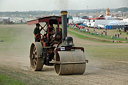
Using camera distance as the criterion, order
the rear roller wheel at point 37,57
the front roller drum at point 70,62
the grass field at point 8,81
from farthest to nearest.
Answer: the rear roller wheel at point 37,57 < the front roller drum at point 70,62 < the grass field at point 8,81

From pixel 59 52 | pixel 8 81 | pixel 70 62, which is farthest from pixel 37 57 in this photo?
pixel 8 81

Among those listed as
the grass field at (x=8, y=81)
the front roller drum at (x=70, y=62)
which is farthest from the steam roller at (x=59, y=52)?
the grass field at (x=8, y=81)

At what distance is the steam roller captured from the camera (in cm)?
1195

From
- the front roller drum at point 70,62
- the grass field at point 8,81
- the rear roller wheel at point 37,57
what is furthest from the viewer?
the rear roller wheel at point 37,57

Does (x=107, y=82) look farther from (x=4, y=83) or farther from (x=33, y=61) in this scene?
(x=33, y=61)

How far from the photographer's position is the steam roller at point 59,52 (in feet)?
39.2

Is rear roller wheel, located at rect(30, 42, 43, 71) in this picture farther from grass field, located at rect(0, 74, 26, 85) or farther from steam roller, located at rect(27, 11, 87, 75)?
grass field, located at rect(0, 74, 26, 85)

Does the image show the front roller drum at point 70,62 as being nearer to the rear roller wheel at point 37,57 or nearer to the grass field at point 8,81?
the rear roller wheel at point 37,57

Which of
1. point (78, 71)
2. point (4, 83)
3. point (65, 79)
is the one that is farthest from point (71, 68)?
point (4, 83)

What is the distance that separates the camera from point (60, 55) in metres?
11.9

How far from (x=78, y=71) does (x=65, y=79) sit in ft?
4.44

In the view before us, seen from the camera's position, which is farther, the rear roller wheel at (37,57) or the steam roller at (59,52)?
the rear roller wheel at (37,57)

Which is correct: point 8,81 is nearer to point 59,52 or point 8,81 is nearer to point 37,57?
point 59,52

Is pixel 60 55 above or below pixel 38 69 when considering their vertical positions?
above
